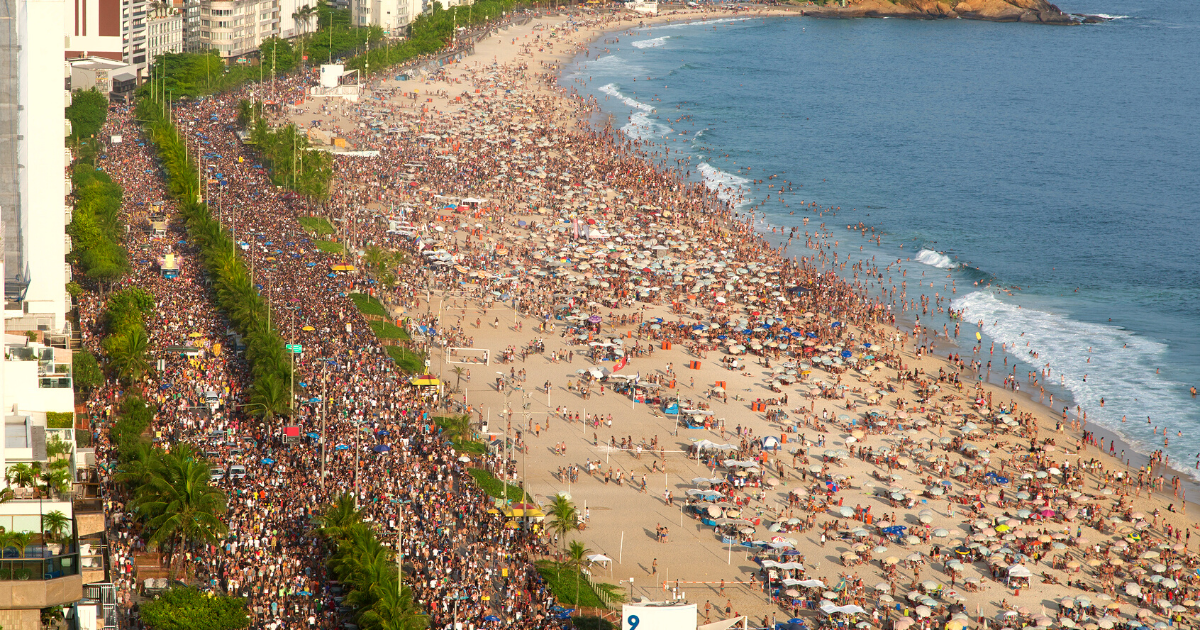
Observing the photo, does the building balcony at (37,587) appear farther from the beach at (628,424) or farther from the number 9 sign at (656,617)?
the number 9 sign at (656,617)

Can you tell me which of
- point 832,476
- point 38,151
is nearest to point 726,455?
point 832,476

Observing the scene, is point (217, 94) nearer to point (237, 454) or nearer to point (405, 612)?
point (237, 454)

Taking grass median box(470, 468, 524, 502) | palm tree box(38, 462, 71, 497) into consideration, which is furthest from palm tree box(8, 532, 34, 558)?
grass median box(470, 468, 524, 502)

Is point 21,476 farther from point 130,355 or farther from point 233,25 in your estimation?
point 233,25

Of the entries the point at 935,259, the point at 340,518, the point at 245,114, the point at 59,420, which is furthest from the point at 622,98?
the point at 59,420

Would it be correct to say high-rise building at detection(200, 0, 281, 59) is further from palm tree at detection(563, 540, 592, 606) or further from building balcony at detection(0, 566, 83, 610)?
building balcony at detection(0, 566, 83, 610)
